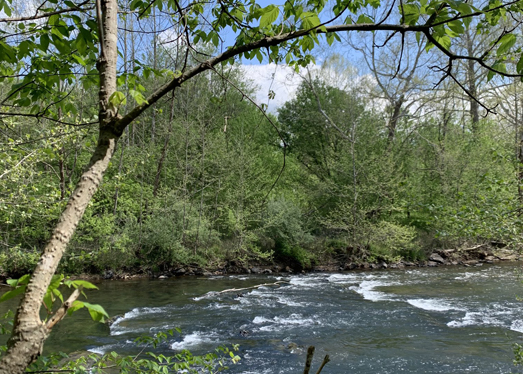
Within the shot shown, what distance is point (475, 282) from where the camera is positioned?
15.5m

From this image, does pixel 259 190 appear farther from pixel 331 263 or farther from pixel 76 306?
pixel 76 306

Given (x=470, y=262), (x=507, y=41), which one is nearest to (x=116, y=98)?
(x=507, y=41)

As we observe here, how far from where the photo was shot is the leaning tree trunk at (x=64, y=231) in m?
1.10

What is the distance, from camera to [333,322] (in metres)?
10.8

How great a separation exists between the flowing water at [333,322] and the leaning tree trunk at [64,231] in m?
7.04

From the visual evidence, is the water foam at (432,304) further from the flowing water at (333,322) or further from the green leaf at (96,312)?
the green leaf at (96,312)

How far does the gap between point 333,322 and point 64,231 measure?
412 inches

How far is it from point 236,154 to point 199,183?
251 cm

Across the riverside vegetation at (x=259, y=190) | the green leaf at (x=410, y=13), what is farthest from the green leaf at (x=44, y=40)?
the riverside vegetation at (x=259, y=190)

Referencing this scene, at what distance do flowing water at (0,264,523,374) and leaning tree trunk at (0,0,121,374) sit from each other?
7039mm

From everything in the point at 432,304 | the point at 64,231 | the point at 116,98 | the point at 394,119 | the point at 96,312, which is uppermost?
the point at 394,119

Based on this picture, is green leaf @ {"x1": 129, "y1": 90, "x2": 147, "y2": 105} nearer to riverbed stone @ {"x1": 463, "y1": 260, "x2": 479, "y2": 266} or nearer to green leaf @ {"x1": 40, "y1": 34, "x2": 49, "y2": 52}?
green leaf @ {"x1": 40, "y1": 34, "x2": 49, "y2": 52}

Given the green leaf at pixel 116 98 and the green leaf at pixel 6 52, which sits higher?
the green leaf at pixel 6 52

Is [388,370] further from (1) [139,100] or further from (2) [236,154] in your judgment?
(2) [236,154]
